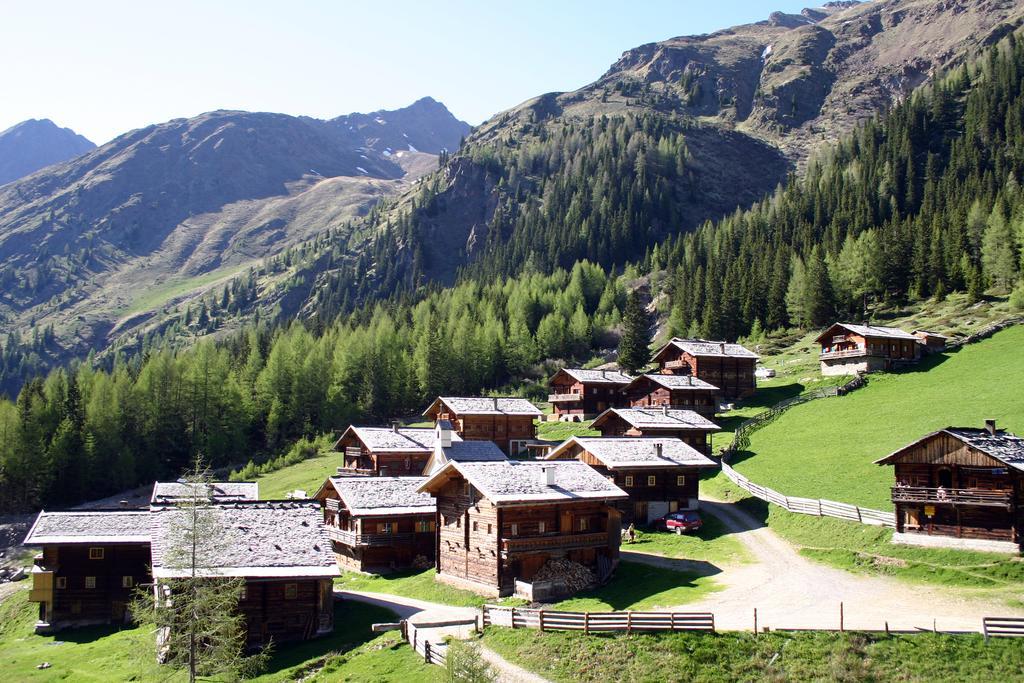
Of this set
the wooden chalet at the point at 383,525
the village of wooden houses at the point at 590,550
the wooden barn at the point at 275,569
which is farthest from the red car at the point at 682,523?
the wooden barn at the point at 275,569

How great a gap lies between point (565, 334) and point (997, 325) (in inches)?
2736

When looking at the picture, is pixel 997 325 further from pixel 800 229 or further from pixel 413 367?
pixel 413 367

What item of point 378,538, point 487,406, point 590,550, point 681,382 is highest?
point 681,382

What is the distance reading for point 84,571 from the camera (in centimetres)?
5359

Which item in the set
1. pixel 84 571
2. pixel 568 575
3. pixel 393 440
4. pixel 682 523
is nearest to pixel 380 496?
pixel 568 575

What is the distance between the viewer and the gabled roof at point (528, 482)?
45.2 metres

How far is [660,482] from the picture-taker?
5900cm

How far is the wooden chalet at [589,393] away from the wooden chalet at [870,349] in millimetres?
25804

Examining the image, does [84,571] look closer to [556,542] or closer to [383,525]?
[383,525]

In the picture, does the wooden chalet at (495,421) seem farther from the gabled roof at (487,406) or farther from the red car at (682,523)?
the red car at (682,523)

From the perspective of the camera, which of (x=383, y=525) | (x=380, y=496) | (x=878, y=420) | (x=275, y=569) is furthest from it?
(x=878, y=420)

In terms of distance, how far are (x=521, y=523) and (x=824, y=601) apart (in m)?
16.8

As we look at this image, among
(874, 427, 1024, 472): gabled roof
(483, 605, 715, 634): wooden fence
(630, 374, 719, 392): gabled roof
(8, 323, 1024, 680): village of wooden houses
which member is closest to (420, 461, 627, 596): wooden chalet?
(8, 323, 1024, 680): village of wooden houses

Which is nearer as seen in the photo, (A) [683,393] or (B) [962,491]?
(B) [962,491]
